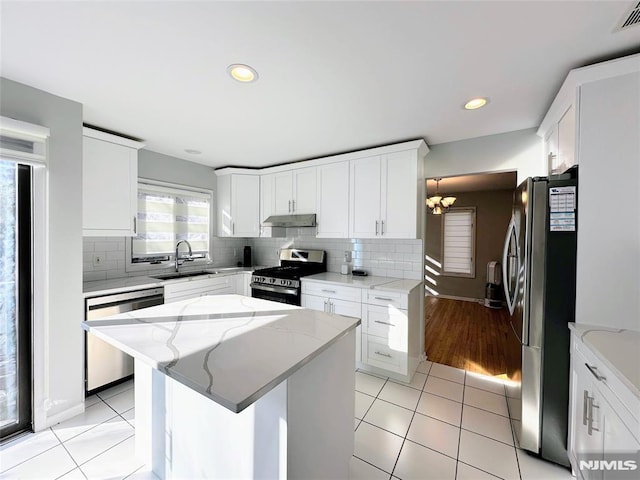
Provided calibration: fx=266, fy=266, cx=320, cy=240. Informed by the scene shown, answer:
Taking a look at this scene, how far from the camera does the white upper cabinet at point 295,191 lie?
351cm

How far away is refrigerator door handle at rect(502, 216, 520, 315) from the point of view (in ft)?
6.26

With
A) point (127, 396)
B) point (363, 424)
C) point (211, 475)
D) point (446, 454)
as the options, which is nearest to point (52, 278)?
point (127, 396)

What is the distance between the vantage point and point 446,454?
1768 millimetres

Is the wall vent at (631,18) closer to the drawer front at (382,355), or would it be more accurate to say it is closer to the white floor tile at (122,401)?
the drawer front at (382,355)

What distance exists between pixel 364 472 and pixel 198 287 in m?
2.53

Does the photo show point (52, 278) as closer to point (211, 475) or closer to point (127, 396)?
point (127, 396)

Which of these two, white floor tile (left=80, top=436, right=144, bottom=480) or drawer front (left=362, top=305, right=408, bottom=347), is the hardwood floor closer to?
drawer front (left=362, top=305, right=408, bottom=347)

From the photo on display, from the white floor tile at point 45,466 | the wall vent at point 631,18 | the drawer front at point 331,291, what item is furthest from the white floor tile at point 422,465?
the wall vent at point 631,18

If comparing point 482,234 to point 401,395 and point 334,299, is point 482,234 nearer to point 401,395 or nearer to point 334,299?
point 334,299

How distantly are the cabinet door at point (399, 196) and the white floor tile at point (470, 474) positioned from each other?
1855 mm

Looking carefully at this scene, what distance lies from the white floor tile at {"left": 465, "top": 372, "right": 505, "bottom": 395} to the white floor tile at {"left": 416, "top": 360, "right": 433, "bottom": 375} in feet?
1.24

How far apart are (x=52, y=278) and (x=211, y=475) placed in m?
1.84

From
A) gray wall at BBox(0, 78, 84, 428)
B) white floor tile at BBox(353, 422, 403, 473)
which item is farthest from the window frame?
white floor tile at BBox(353, 422, 403, 473)

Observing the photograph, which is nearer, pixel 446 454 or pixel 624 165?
pixel 624 165
